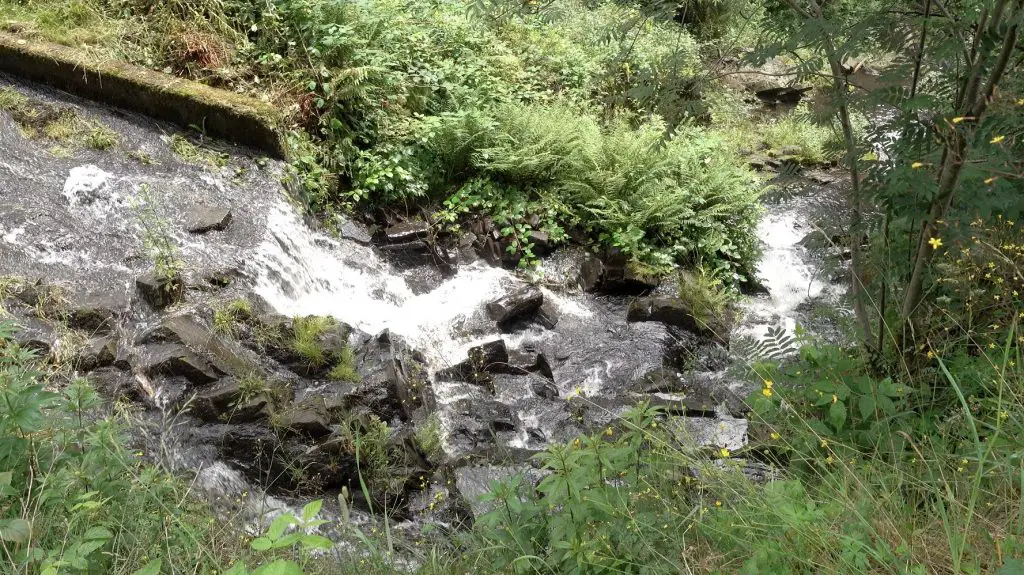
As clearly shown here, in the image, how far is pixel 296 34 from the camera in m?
7.85

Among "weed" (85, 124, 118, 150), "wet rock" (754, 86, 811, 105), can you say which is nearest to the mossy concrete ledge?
"weed" (85, 124, 118, 150)

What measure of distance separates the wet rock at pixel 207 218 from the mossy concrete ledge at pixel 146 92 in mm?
1075

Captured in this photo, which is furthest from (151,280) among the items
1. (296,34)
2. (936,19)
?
(936,19)

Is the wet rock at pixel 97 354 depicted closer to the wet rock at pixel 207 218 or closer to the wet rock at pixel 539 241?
the wet rock at pixel 207 218

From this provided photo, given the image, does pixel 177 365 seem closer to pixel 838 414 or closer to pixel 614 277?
pixel 838 414

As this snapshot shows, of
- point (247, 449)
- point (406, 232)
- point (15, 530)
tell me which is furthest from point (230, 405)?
point (406, 232)

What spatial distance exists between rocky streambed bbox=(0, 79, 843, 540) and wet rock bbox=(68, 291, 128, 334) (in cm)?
2

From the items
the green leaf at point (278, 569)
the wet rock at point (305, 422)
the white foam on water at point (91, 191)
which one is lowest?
the wet rock at point (305, 422)

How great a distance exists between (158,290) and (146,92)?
2.80m

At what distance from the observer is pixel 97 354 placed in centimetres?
469

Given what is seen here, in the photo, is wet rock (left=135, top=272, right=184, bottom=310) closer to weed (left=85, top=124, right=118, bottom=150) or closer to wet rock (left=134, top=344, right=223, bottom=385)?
wet rock (left=134, top=344, right=223, bottom=385)

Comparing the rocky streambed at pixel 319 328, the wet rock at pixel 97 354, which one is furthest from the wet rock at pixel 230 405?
the wet rock at pixel 97 354

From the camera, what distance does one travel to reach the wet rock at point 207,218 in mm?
6168

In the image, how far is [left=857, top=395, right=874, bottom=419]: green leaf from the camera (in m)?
2.89
